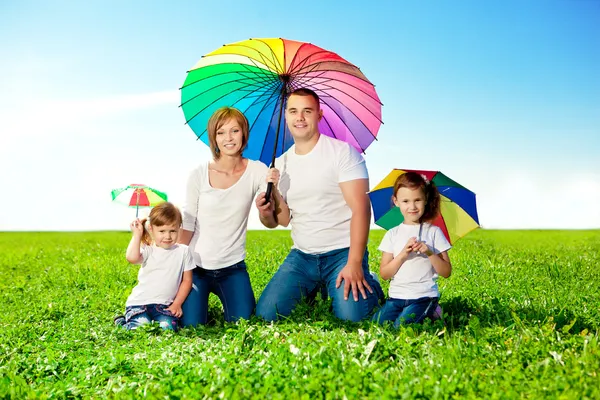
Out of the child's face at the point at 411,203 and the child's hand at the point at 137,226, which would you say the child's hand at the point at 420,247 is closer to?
the child's face at the point at 411,203

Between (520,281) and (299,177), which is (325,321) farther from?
(520,281)

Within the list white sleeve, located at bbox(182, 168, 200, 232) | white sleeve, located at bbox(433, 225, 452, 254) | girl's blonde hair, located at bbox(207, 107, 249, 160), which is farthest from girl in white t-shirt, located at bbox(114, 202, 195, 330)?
white sleeve, located at bbox(433, 225, 452, 254)

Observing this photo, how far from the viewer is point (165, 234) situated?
7570mm

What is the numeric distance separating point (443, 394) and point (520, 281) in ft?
22.3

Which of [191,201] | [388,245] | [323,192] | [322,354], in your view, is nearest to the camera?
[322,354]

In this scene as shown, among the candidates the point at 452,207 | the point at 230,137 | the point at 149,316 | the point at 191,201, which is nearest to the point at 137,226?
the point at 191,201

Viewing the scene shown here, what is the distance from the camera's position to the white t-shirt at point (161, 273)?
24.8ft

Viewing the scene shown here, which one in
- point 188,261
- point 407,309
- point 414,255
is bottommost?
point 407,309

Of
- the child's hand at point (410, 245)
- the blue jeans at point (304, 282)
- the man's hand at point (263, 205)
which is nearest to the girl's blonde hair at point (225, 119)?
the man's hand at point (263, 205)

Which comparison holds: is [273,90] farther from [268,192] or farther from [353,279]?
[353,279]

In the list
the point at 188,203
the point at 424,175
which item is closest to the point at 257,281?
the point at 188,203

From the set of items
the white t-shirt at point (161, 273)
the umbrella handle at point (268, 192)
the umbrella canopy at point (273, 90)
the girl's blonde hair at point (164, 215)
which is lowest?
the white t-shirt at point (161, 273)

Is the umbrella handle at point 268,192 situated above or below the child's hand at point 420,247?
above

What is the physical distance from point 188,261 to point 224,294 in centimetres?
A: 66
